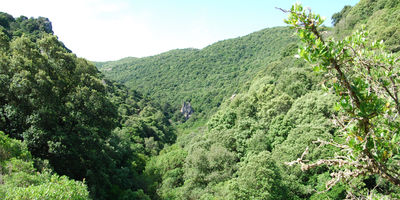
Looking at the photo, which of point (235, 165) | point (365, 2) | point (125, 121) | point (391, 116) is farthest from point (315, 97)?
point (365, 2)

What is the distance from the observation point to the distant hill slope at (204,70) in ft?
423

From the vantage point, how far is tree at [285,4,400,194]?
350 cm

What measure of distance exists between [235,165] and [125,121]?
46.6 meters

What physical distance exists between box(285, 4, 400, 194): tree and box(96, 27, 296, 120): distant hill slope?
351ft

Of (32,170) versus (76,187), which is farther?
(32,170)

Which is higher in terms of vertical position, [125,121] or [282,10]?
[282,10]

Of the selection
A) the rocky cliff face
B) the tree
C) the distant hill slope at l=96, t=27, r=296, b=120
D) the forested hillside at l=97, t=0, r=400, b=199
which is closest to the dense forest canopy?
the tree

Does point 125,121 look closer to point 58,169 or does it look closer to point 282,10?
point 58,169

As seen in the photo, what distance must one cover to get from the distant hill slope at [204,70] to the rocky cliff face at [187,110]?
9.77 ft

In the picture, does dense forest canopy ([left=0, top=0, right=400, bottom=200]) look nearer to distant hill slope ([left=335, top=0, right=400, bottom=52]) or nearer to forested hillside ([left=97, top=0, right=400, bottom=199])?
forested hillside ([left=97, top=0, right=400, bottom=199])

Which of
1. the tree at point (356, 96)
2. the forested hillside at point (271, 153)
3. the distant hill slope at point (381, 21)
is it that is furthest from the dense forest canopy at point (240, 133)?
the distant hill slope at point (381, 21)

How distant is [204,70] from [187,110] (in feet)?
148

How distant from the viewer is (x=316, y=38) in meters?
3.82

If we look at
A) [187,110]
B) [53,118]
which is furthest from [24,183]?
[187,110]
